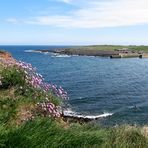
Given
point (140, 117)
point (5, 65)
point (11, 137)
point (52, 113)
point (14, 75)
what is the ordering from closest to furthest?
point (11, 137), point (52, 113), point (14, 75), point (5, 65), point (140, 117)

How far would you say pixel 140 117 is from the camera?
37.4 metres

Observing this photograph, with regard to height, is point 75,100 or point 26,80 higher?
point 26,80

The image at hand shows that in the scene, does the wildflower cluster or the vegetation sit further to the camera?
the wildflower cluster

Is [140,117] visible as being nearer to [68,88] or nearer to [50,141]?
[68,88]

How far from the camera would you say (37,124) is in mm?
9461

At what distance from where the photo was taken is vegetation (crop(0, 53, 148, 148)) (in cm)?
901

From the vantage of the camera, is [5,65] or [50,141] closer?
[50,141]

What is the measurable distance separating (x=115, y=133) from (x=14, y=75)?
426 centimetres

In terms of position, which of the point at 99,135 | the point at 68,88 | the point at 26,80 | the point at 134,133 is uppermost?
the point at 26,80

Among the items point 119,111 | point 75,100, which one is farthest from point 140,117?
point 75,100

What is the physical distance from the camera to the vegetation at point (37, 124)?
9008 millimetres

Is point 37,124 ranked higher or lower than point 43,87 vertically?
lower

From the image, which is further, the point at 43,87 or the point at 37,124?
the point at 43,87

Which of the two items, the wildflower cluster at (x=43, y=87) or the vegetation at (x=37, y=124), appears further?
→ the wildflower cluster at (x=43, y=87)
